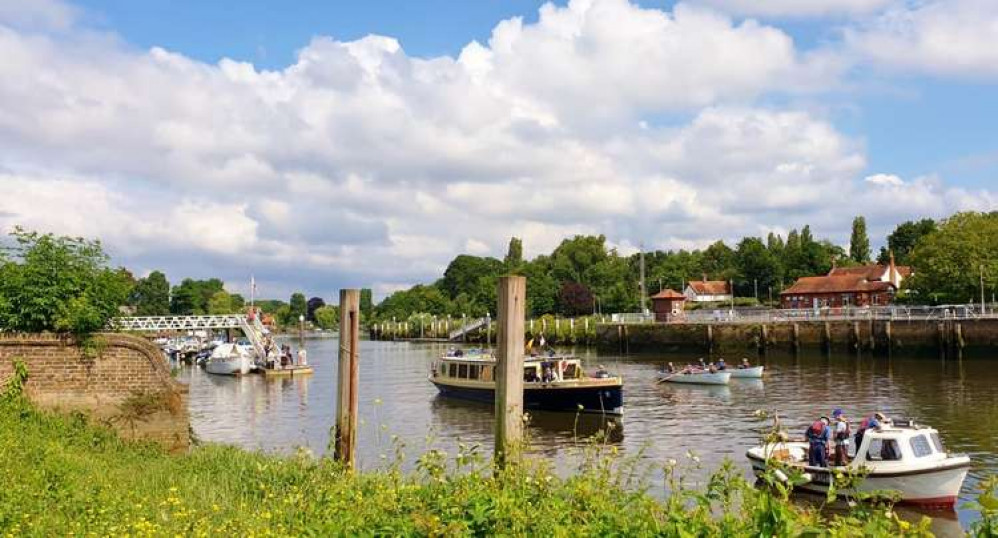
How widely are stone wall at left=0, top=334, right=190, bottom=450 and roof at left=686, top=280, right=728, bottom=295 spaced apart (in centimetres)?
12229

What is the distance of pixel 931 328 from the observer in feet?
195

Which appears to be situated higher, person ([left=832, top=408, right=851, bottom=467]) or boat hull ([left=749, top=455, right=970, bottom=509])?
person ([left=832, top=408, right=851, bottom=467])

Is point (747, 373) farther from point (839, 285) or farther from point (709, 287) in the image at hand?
point (709, 287)

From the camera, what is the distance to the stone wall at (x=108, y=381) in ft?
55.1

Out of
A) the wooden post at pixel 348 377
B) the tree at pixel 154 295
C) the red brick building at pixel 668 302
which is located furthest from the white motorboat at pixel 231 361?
the tree at pixel 154 295

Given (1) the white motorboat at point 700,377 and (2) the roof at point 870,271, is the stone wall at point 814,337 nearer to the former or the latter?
(1) the white motorboat at point 700,377

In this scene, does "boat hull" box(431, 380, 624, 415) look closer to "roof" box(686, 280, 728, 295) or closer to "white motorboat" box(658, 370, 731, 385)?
"white motorboat" box(658, 370, 731, 385)

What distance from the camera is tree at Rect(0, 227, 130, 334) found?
663 inches

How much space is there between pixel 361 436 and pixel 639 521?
19.9 m

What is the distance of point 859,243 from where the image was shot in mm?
137375

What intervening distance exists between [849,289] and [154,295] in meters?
132

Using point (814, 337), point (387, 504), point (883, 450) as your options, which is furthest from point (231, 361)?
point (387, 504)

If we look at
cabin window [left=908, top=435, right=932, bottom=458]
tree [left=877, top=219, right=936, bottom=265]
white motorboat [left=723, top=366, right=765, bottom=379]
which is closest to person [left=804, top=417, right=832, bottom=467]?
cabin window [left=908, top=435, right=932, bottom=458]

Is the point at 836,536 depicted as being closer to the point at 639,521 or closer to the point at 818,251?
the point at 639,521
